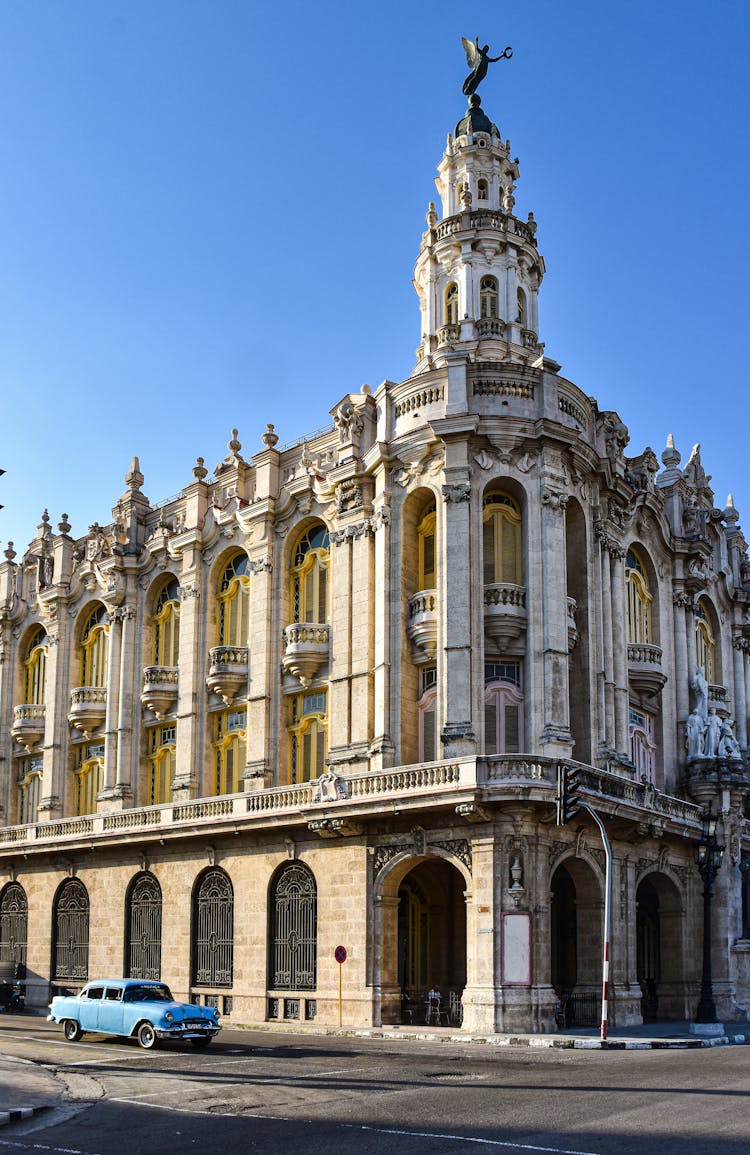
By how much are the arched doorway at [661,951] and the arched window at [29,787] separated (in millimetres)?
25057

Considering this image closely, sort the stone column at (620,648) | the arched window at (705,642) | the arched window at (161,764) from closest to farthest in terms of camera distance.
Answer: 1. the stone column at (620,648)
2. the arched window at (161,764)
3. the arched window at (705,642)

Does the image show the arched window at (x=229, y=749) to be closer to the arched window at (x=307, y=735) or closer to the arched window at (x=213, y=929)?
the arched window at (x=307, y=735)

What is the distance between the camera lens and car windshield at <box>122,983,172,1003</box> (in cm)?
2877

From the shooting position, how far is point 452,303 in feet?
160

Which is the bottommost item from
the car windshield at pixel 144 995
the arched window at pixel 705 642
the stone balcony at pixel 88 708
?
the car windshield at pixel 144 995

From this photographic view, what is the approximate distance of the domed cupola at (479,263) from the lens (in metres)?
47.4

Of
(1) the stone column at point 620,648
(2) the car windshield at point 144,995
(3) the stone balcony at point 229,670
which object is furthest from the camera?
(3) the stone balcony at point 229,670

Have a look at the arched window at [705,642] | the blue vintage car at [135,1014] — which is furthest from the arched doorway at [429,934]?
the arched window at [705,642]

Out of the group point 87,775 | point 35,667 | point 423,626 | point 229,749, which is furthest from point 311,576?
point 35,667

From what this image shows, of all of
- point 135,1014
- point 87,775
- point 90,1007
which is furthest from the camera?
point 87,775

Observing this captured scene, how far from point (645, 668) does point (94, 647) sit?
73.2 ft

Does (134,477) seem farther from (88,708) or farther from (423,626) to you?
(423,626)

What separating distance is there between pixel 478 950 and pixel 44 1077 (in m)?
12.7

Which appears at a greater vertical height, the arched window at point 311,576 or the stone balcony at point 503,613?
the arched window at point 311,576
